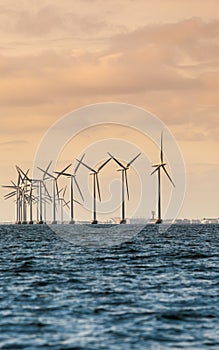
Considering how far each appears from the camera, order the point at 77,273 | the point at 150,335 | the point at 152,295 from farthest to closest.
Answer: the point at 77,273 < the point at 152,295 < the point at 150,335

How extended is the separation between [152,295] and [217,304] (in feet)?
15.3

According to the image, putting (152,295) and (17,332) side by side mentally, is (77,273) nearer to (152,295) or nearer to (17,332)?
(152,295)

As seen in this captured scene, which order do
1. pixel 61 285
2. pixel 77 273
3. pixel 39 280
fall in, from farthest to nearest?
1. pixel 77 273
2. pixel 39 280
3. pixel 61 285

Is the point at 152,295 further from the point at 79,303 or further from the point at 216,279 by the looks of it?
the point at 216,279

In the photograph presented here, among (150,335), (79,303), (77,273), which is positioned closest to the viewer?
(150,335)

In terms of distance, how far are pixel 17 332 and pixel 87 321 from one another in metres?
3.74

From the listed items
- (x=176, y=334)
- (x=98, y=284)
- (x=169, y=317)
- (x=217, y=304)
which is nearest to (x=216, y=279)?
(x=98, y=284)

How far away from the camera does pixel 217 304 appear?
137 ft

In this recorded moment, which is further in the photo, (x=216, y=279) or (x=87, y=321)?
(x=216, y=279)

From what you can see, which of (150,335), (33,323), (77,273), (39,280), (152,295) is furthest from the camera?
(77,273)

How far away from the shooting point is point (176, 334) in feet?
110

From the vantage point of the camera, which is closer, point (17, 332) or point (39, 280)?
point (17, 332)

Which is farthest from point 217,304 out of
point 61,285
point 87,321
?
point 61,285

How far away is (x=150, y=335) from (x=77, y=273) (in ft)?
85.0
